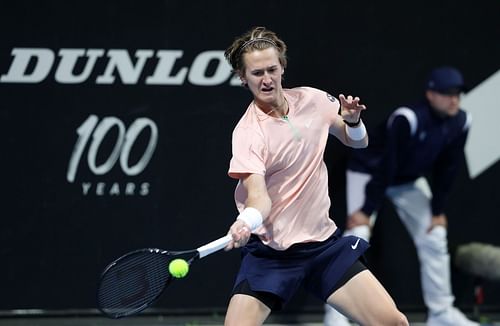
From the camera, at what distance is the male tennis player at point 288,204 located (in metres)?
5.02

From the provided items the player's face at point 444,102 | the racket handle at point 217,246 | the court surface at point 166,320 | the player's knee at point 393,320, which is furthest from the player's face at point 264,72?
the court surface at point 166,320

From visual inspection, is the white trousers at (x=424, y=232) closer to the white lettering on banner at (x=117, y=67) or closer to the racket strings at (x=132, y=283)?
the white lettering on banner at (x=117, y=67)

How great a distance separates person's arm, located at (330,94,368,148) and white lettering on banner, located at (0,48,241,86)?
2064 mm

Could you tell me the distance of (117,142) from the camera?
724 centimetres

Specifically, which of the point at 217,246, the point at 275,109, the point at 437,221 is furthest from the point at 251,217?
the point at 437,221

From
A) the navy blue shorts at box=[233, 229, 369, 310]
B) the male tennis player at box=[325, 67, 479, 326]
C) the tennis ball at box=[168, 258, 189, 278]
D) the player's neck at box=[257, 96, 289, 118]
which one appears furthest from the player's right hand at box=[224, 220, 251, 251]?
the male tennis player at box=[325, 67, 479, 326]

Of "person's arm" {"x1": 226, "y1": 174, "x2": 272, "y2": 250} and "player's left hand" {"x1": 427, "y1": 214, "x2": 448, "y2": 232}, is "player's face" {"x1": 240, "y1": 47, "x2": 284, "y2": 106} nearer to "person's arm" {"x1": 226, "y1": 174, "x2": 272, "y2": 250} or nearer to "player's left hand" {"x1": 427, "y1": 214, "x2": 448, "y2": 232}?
"person's arm" {"x1": 226, "y1": 174, "x2": 272, "y2": 250}

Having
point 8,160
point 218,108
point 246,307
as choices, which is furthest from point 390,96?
point 246,307

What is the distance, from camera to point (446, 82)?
23.4ft

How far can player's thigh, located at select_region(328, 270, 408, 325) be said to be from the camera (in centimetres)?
502

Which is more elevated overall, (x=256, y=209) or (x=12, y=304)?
(x=256, y=209)

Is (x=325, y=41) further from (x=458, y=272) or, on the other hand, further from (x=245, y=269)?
(x=245, y=269)

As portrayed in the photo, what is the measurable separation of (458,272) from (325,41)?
1725 mm

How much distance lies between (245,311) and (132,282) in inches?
19.5
